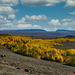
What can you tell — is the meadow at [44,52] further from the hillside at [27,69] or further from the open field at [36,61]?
the hillside at [27,69]

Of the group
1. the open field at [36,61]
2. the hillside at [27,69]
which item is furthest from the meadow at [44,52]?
the hillside at [27,69]

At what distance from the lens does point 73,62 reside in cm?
3072

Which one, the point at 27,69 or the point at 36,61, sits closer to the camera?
the point at 27,69

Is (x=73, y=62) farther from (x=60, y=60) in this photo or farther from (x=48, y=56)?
(x=48, y=56)

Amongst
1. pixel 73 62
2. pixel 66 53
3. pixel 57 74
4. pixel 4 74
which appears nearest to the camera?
pixel 4 74

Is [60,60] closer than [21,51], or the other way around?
[60,60]

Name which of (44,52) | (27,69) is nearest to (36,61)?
(27,69)

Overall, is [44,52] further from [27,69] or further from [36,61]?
[27,69]

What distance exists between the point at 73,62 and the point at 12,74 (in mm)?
20429

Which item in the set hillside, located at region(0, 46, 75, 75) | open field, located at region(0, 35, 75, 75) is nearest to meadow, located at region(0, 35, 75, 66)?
open field, located at region(0, 35, 75, 75)

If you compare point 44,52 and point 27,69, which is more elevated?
point 27,69

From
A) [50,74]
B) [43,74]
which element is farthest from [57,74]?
[43,74]

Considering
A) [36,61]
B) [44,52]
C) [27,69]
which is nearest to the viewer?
[27,69]

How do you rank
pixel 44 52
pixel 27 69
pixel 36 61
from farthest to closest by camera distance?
1. pixel 44 52
2. pixel 36 61
3. pixel 27 69
